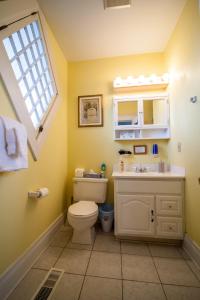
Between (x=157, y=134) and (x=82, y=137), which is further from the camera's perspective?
(x=82, y=137)

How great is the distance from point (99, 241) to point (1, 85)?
1809mm

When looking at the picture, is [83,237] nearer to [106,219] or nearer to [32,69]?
[106,219]

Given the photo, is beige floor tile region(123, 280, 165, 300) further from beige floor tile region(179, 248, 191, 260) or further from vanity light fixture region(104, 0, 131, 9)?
vanity light fixture region(104, 0, 131, 9)

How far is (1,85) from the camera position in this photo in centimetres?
109

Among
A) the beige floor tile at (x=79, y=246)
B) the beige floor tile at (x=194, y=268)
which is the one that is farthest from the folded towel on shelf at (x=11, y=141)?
the beige floor tile at (x=194, y=268)

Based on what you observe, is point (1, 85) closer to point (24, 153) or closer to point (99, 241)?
point (24, 153)

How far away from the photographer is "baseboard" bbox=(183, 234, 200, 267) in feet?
4.47

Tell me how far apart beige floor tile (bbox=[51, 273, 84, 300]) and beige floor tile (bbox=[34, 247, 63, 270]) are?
8.4 inches

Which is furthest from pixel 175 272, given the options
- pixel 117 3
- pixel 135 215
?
pixel 117 3

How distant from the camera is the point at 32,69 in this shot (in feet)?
5.18

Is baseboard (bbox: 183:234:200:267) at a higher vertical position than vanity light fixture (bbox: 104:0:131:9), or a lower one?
lower

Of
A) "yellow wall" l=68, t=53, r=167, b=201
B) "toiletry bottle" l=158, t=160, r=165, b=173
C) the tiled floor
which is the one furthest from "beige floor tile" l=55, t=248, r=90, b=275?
"toiletry bottle" l=158, t=160, r=165, b=173

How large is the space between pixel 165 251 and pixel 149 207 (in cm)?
45

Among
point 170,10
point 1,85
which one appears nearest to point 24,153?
point 1,85
